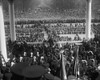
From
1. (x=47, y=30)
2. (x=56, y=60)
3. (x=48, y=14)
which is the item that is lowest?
(x=56, y=60)

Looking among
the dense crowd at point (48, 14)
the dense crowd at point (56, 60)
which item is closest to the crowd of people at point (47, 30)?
the dense crowd at point (48, 14)

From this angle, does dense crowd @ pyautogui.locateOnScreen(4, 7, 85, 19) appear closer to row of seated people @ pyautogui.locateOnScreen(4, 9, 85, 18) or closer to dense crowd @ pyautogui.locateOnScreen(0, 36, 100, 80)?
row of seated people @ pyautogui.locateOnScreen(4, 9, 85, 18)

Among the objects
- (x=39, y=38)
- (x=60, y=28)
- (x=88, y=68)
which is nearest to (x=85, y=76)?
(x=88, y=68)

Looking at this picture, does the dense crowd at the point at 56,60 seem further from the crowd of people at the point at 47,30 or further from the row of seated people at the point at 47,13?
the row of seated people at the point at 47,13

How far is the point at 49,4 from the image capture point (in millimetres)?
17734

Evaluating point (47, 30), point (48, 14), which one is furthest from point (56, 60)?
point (48, 14)

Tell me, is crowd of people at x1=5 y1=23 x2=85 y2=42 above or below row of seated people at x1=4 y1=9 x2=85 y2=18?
below

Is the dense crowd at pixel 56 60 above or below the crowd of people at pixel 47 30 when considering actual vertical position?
below

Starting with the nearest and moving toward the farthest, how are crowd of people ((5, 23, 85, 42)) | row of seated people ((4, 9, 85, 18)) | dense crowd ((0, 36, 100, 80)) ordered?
dense crowd ((0, 36, 100, 80)), crowd of people ((5, 23, 85, 42)), row of seated people ((4, 9, 85, 18))

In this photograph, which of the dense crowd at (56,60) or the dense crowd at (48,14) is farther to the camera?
the dense crowd at (48,14)

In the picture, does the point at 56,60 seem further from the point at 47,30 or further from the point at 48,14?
the point at 48,14

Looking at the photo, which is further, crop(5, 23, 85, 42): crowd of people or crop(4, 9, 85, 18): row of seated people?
crop(4, 9, 85, 18): row of seated people

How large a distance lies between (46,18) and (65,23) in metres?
1.61

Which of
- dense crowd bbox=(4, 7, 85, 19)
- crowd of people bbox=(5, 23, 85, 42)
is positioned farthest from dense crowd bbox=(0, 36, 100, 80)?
dense crowd bbox=(4, 7, 85, 19)
